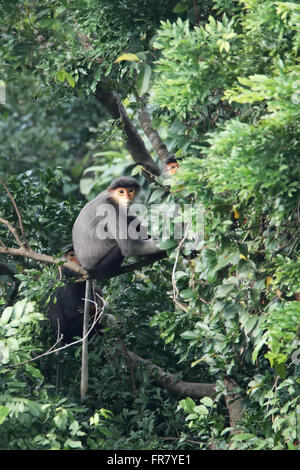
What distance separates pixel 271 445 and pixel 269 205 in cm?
94

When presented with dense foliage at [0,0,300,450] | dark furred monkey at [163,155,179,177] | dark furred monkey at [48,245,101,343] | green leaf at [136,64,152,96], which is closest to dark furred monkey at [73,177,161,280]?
dense foliage at [0,0,300,450]

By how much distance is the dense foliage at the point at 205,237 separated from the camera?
7.38 ft

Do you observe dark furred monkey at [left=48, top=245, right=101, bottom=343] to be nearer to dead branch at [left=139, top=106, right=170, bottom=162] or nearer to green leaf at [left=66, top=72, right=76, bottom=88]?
dead branch at [left=139, top=106, right=170, bottom=162]

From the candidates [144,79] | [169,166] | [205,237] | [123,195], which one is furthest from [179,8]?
[123,195]

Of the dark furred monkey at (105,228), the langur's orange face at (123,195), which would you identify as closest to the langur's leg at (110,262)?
the dark furred monkey at (105,228)

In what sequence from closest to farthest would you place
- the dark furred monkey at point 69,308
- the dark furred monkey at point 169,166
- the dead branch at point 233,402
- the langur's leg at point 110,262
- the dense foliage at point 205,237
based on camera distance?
the dense foliage at point 205,237 < the dead branch at point 233,402 < the dark furred monkey at point 169,166 < the langur's leg at point 110,262 < the dark furred monkey at point 69,308

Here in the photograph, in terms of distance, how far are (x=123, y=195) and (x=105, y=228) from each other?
266 millimetres

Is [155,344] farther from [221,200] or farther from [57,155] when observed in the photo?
[57,155]

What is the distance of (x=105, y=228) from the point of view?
181 inches

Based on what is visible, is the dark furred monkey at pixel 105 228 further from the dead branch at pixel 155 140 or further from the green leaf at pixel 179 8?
the green leaf at pixel 179 8

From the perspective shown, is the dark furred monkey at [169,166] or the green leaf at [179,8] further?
the dark furred monkey at [169,166]

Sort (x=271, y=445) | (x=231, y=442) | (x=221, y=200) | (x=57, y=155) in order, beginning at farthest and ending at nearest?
(x=57, y=155)
(x=231, y=442)
(x=271, y=445)
(x=221, y=200)
